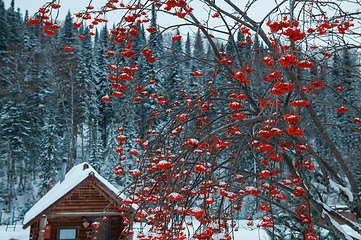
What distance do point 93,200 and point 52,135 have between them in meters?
13.9

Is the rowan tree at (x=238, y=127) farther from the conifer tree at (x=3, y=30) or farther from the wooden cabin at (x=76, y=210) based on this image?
the conifer tree at (x=3, y=30)

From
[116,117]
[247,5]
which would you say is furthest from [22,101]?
[247,5]

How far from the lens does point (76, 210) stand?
10094mm

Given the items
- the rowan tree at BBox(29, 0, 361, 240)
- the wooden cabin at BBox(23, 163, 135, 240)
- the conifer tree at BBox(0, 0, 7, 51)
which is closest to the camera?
the rowan tree at BBox(29, 0, 361, 240)

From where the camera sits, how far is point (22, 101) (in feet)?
80.3

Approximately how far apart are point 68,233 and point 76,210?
5.24 ft

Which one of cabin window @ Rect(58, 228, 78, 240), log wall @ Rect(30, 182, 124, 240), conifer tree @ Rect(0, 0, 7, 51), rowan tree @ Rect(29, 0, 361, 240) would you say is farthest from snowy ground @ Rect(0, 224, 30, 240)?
conifer tree @ Rect(0, 0, 7, 51)

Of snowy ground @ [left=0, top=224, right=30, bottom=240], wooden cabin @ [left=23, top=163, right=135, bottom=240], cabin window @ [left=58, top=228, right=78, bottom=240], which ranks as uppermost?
wooden cabin @ [left=23, top=163, right=135, bottom=240]

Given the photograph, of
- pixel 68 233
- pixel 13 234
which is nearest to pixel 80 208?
pixel 68 233

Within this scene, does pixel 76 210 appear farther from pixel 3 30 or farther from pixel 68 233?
pixel 3 30

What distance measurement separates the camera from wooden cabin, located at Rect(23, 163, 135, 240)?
9297 millimetres

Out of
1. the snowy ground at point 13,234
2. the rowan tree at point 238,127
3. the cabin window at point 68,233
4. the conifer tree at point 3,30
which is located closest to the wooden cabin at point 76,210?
the cabin window at point 68,233

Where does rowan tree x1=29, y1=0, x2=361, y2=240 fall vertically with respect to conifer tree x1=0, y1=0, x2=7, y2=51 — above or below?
below

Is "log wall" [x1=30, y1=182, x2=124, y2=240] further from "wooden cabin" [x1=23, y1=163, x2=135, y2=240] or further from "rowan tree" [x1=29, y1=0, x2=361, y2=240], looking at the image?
"rowan tree" [x1=29, y1=0, x2=361, y2=240]
